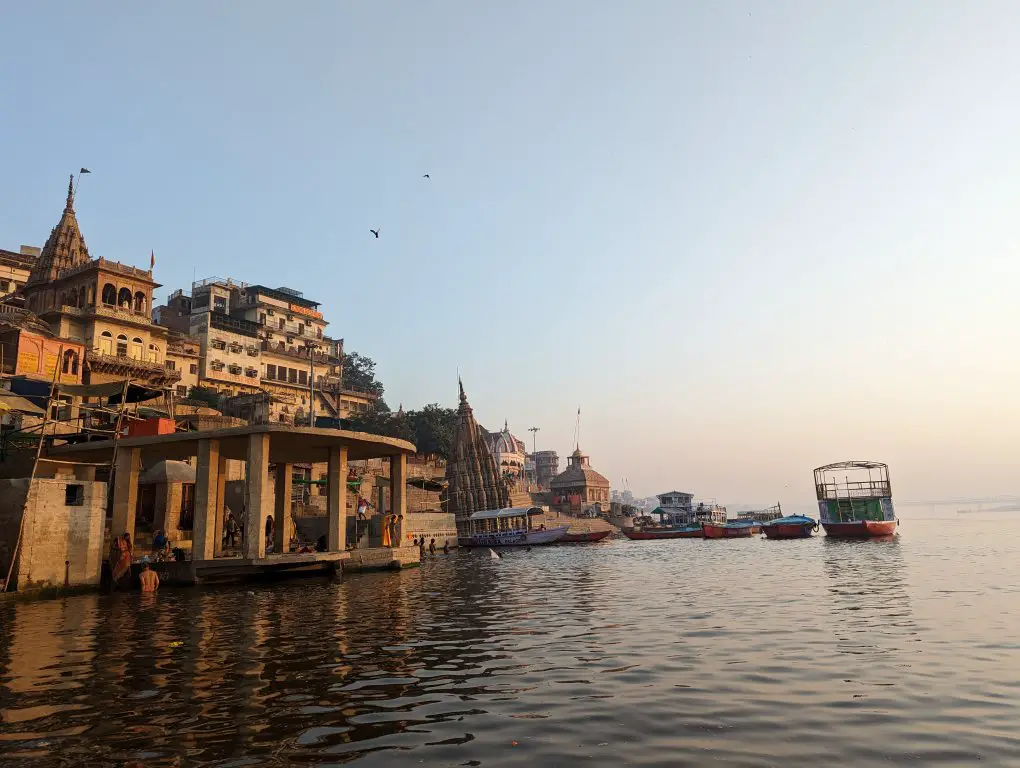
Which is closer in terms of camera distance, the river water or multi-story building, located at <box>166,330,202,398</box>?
the river water

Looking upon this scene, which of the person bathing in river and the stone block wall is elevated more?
the stone block wall

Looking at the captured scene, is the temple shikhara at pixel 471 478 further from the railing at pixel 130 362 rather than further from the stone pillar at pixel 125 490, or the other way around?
the stone pillar at pixel 125 490

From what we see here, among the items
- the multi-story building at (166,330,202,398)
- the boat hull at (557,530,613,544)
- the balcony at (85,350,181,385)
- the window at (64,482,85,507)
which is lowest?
the boat hull at (557,530,613,544)

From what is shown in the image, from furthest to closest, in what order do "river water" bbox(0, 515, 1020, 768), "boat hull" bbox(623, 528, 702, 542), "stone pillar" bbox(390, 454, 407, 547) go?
"boat hull" bbox(623, 528, 702, 542), "stone pillar" bbox(390, 454, 407, 547), "river water" bbox(0, 515, 1020, 768)

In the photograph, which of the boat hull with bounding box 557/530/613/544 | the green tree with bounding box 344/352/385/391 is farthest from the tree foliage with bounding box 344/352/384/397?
the boat hull with bounding box 557/530/613/544

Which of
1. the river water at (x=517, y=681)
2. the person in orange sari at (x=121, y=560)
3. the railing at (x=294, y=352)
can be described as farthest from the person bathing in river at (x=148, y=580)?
the railing at (x=294, y=352)

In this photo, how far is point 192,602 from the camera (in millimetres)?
21141

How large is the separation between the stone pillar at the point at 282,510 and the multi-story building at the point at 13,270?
41.3m

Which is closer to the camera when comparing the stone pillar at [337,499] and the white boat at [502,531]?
the stone pillar at [337,499]

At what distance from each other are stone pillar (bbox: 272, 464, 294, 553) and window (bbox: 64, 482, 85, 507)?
10.1 meters

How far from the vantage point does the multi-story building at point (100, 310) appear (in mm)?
52219

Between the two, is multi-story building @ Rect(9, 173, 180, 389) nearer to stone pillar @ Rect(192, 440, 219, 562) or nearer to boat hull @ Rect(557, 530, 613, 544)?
stone pillar @ Rect(192, 440, 219, 562)

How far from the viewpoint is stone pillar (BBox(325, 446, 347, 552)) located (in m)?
29.3

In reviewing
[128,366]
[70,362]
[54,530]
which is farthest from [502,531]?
[54,530]
